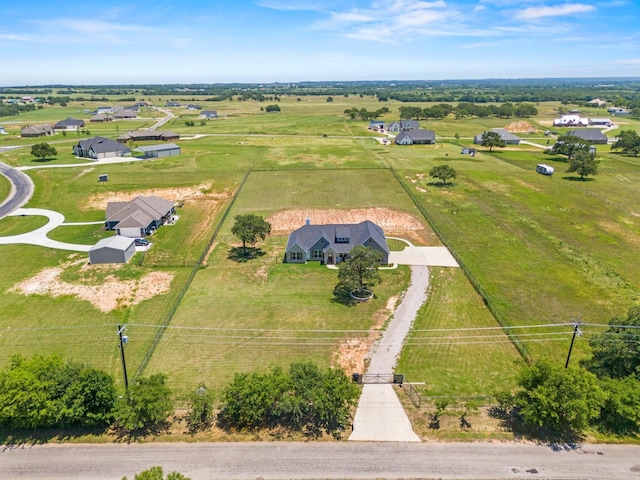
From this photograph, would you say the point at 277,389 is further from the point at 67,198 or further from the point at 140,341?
the point at 67,198

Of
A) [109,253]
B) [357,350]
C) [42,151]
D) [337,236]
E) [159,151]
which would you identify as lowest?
[357,350]

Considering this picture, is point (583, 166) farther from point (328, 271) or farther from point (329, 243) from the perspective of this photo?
point (328, 271)

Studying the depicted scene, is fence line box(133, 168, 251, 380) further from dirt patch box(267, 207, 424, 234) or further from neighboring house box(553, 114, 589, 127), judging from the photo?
neighboring house box(553, 114, 589, 127)

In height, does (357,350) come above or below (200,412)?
below

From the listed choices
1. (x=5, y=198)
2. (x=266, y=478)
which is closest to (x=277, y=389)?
(x=266, y=478)

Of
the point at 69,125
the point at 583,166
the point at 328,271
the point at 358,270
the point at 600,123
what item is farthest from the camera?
the point at 600,123

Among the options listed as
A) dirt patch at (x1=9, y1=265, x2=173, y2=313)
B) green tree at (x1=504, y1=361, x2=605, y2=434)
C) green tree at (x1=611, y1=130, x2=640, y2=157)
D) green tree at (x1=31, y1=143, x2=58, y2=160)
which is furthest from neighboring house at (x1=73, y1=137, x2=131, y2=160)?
green tree at (x1=611, y1=130, x2=640, y2=157)

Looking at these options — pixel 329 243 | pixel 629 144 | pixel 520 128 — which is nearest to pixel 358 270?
pixel 329 243
